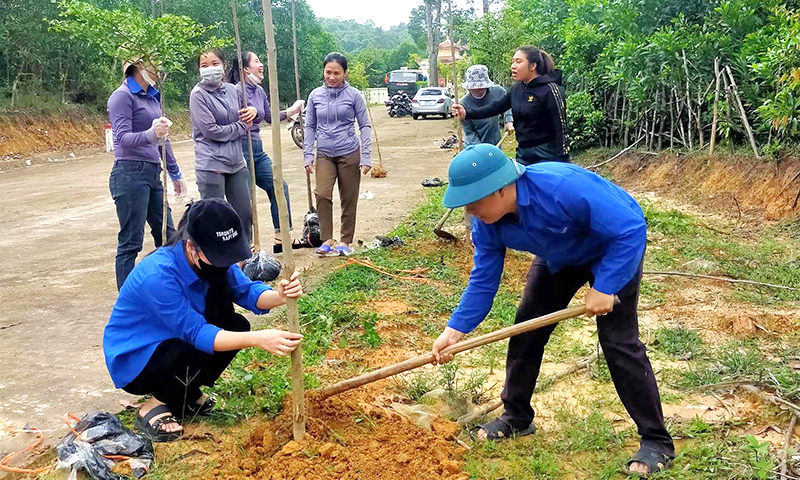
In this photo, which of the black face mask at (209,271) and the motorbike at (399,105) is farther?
the motorbike at (399,105)

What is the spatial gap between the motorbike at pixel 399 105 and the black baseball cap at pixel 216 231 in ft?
99.2

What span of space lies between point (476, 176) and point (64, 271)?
16.5ft

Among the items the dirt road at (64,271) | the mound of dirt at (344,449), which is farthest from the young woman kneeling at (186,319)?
the dirt road at (64,271)

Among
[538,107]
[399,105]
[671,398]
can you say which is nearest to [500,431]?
[671,398]

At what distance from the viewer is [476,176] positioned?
7.88 ft

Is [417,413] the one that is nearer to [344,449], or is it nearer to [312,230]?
[344,449]

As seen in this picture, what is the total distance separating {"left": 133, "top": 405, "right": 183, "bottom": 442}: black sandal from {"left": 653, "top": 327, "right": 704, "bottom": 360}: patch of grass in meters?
2.75

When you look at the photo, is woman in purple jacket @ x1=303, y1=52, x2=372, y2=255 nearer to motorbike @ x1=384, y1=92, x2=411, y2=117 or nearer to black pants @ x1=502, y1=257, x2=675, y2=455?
black pants @ x1=502, y1=257, x2=675, y2=455

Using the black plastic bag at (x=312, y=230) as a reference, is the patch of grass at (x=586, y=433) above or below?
below

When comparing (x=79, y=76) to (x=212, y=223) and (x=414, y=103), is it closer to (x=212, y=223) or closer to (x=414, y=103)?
(x=414, y=103)

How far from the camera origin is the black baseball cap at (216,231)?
2723 mm

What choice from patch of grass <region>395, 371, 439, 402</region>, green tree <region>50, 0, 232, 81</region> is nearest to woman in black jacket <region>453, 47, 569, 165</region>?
patch of grass <region>395, 371, 439, 402</region>

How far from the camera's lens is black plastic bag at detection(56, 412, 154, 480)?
264cm

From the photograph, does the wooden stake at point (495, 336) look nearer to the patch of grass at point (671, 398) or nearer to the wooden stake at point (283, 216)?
the wooden stake at point (283, 216)
